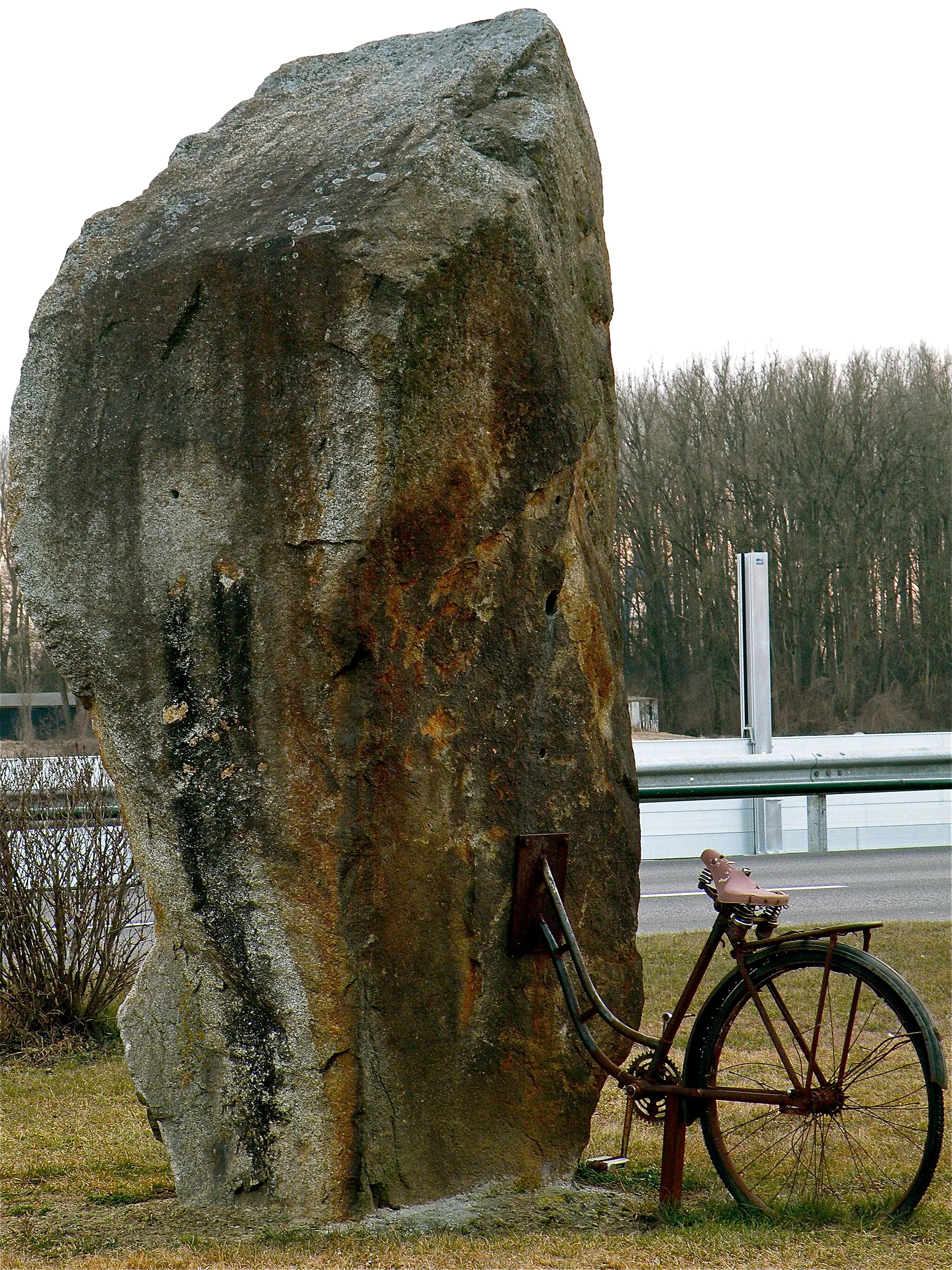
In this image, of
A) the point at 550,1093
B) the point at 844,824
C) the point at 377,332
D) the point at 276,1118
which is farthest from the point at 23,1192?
the point at 844,824

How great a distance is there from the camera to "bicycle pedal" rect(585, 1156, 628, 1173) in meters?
3.44

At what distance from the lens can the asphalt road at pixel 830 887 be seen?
8773 millimetres

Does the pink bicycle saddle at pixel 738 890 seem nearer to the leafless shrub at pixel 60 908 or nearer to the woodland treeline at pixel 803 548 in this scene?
the leafless shrub at pixel 60 908

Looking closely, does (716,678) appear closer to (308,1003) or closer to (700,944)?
(700,944)

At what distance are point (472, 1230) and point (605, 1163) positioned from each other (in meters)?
0.51

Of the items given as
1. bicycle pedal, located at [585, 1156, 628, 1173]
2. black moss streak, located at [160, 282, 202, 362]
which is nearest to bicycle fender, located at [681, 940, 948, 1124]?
bicycle pedal, located at [585, 1156, 628, 1173]

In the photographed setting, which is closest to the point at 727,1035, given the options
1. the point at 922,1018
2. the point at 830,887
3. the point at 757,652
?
the point at 922,1018

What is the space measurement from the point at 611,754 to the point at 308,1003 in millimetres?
1089

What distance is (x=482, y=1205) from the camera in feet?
→ 10.5

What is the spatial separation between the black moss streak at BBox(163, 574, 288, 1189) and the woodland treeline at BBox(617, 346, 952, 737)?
22149 millimetres

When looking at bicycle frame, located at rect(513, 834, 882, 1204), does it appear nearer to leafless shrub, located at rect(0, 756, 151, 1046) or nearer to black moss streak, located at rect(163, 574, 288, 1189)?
black moss streak, located at rect(163, 574, 288, 1189)

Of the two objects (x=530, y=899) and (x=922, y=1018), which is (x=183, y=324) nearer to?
(x=530, y=899)

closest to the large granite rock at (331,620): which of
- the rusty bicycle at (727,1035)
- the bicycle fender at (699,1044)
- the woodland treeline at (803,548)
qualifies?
the rusty bicycle at (727,1035)

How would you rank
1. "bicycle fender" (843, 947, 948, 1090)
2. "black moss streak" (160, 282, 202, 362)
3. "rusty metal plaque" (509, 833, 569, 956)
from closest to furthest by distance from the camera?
"bicycle fender" (843, 947, 948, 1090) → "black moss streak" (160, 282, 202, 362) → "rusty metal plaque" (509, 833, 569, 956)
